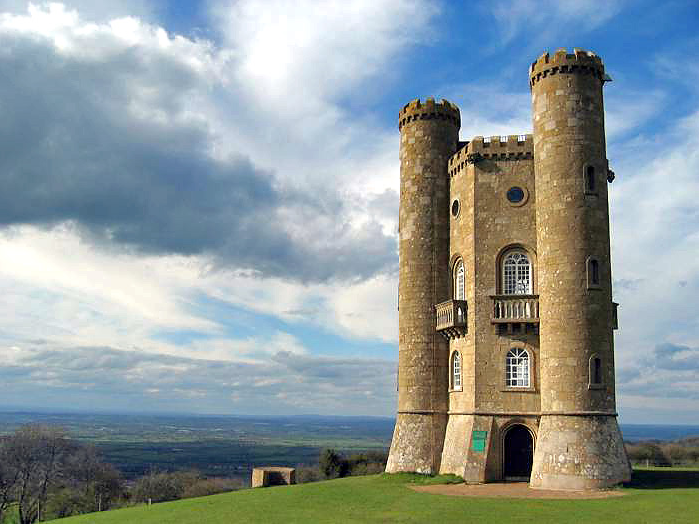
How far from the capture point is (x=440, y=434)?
41.2m

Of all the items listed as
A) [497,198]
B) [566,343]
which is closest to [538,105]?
[497,198]

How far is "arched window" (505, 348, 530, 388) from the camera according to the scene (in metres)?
37.7

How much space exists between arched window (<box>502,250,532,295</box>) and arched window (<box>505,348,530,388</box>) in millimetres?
3192

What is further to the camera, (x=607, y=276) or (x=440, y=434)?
(x=440, y=434)

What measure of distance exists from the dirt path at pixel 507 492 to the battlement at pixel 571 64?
20551 millimetres

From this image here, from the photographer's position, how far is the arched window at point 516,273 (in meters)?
38.7

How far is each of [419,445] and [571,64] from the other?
72.1 ft

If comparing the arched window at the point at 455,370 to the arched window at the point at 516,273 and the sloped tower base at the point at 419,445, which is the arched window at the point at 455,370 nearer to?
the sloped tower base at the point at 419,445

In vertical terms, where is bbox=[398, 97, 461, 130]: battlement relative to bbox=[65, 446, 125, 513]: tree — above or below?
above

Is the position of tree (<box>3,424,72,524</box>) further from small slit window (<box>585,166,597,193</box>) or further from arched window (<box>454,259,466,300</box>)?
small slit window (<box>585,166,597,193</box>)

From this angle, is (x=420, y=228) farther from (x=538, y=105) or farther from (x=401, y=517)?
(x=401, y=517)

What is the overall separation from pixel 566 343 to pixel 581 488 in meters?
6.66

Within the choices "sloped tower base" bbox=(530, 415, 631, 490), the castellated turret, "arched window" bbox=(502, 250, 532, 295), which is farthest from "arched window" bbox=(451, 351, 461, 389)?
"sloped tower base" bbox=(530, 415, 631, 490)

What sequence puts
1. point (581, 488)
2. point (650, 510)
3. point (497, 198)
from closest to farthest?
point (650, 510) → point (581, 488) → point (497, 198)
